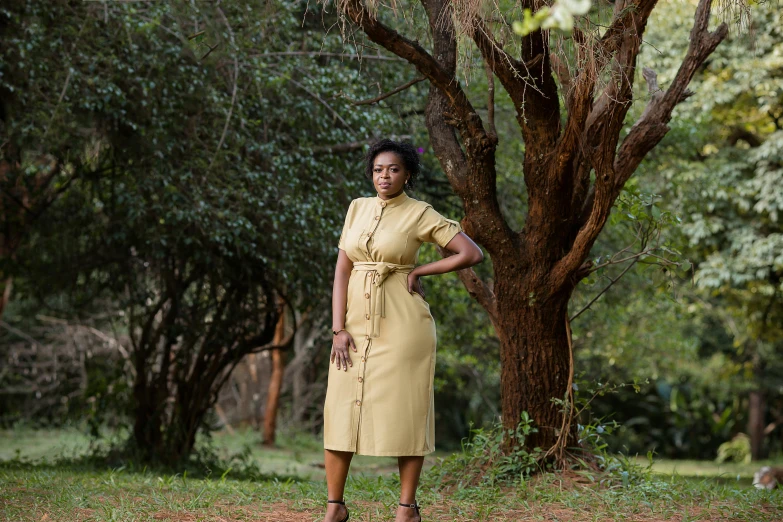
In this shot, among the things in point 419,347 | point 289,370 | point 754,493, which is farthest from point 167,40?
point 289,370

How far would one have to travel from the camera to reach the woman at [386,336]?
3.47 m

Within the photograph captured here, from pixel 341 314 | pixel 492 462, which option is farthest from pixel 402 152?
pixel 492 462

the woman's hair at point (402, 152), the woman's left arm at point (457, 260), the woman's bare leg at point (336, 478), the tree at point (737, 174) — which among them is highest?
the tree at point (737, 174)

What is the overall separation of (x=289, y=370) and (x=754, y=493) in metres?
11.6

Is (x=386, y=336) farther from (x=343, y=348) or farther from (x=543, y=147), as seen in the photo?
(x=543, y=147)

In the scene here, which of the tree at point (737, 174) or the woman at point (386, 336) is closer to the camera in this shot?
the woman at point (386, 336)

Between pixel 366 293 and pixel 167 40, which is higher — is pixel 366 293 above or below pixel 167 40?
below

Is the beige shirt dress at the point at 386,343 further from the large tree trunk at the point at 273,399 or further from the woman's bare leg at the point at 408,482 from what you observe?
the large tree trunk at the point at 273,399

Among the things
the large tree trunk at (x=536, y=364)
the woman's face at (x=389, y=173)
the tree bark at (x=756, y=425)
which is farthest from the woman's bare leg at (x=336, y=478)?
the tree bark at (x=756, y=425)

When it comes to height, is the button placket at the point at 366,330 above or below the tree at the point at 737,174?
below

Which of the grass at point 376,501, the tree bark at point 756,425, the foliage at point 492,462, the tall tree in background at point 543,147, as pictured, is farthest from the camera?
the tree bark at point 756,425

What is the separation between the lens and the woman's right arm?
11.6 feet

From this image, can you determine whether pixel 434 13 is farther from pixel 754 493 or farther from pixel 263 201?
pixel 754 493

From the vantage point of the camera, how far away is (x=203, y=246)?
7.20 metres
